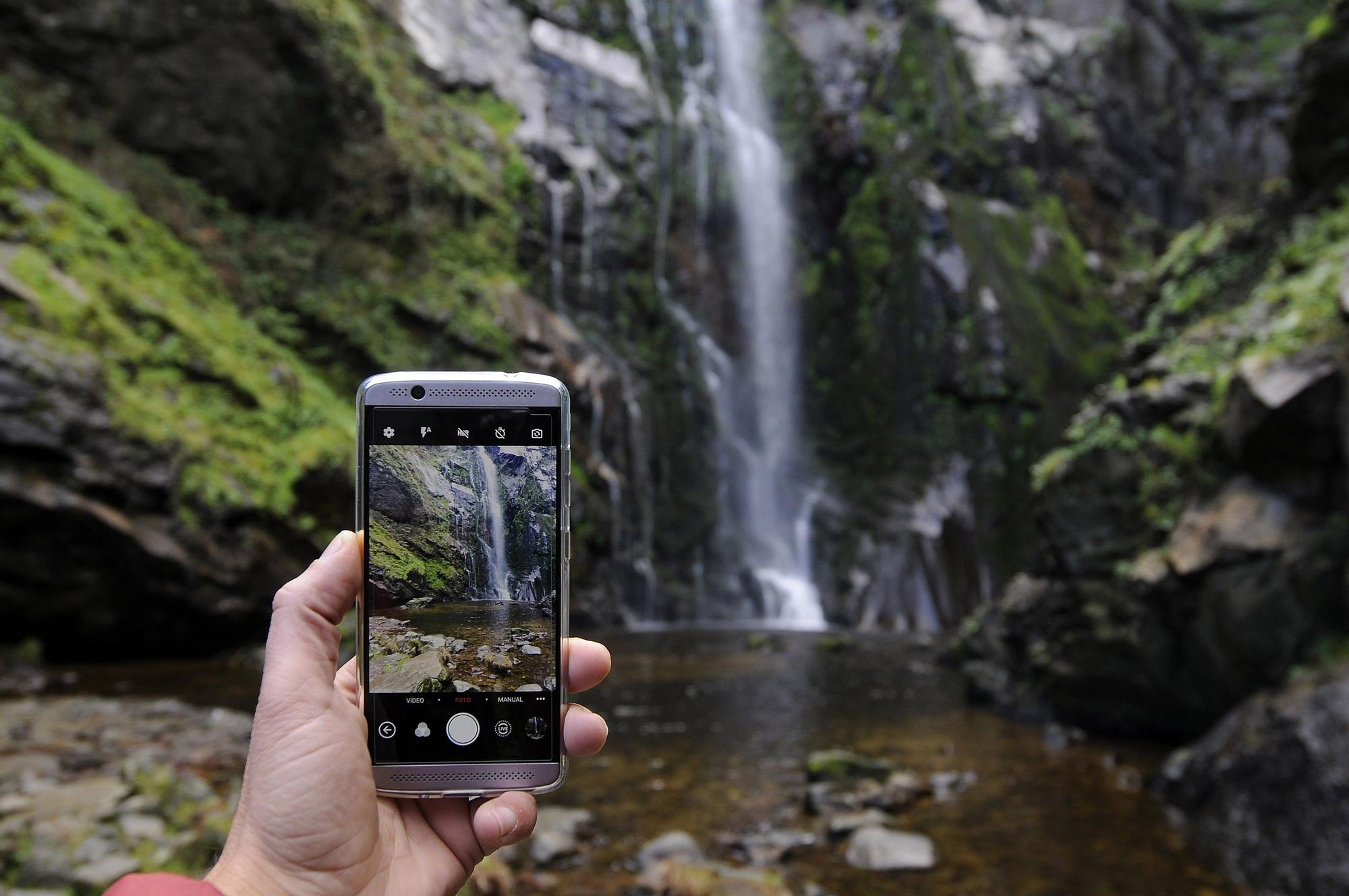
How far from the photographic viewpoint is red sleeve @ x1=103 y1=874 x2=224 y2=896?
3.99 feet

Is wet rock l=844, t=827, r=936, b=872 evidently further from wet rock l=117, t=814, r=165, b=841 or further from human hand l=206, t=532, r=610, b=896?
human hand l=206, t=532, r=610, b=896

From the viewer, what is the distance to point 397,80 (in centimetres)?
2028

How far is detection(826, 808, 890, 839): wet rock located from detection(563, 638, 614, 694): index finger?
494cm

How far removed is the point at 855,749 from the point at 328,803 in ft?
24.5

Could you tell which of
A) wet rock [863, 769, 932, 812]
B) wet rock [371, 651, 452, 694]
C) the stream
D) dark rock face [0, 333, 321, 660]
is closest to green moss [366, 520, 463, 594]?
wet rock [371, 651, 452, 694]

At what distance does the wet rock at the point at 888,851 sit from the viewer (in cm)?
563

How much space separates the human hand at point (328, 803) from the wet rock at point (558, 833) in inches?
160

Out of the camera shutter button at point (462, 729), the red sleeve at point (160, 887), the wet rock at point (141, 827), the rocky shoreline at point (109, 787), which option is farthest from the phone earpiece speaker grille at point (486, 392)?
the wet rock at point (141, 827)

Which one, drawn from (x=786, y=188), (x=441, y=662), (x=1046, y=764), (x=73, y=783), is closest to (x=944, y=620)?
(x=1046, y=764)

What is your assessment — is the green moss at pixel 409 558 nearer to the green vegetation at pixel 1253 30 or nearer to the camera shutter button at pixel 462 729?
the camera shutter button at pixel 462 729

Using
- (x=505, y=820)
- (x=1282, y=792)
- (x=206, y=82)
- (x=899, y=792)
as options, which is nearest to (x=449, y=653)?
(x=505, y=820)

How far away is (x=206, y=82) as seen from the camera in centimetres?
1516

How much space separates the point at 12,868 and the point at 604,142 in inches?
866

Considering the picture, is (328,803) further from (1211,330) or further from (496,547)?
(1211,330)
